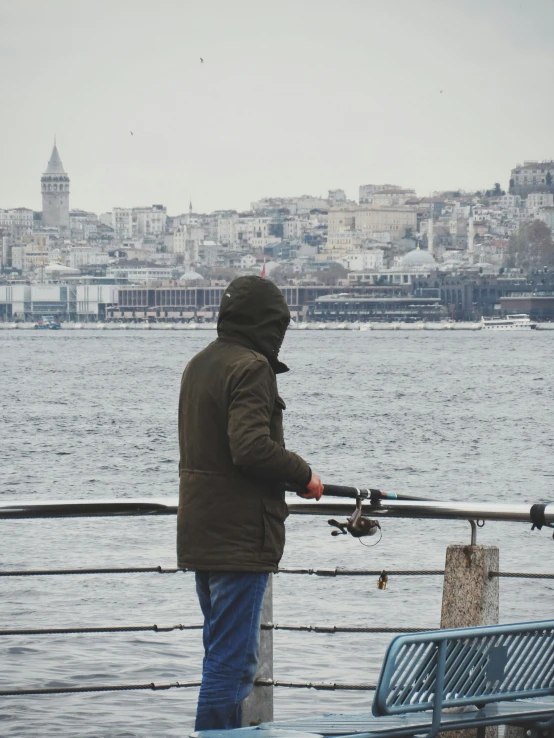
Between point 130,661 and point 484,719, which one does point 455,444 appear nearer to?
point 130,661

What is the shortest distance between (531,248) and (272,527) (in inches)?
5576

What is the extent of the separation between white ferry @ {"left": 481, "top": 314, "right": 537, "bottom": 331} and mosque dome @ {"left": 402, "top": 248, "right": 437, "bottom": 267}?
1703cm

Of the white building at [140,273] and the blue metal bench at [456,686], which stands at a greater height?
the blue metal bench at [456,686]

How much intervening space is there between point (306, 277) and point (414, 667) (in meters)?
140

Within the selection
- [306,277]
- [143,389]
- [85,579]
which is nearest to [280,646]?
[85,579]

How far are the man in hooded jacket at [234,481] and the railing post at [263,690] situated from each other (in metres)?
0.22

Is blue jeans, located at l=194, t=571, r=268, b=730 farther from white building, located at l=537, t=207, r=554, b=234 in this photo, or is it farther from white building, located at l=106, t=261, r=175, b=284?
white building, located at l=537, t=207, r=554, b=234

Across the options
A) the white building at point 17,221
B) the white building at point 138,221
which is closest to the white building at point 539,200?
the white building at point 138,221

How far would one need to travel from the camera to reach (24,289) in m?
145

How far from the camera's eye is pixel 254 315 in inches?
103

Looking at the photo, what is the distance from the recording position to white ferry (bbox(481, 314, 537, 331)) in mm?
118500

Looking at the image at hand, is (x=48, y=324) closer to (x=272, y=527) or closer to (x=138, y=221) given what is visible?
(x=138, y=221)

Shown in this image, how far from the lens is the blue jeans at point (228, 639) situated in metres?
2.59

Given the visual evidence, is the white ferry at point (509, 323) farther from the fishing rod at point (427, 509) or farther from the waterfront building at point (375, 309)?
the fishing rod at point (427, 509)
